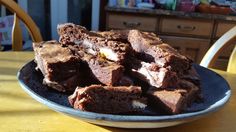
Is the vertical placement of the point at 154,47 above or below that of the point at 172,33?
above

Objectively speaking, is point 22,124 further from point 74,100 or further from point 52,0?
point 52,0

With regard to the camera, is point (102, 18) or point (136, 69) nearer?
point (136, 69)

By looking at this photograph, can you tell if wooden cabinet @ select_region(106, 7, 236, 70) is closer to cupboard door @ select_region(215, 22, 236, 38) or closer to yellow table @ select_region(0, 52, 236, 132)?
cupboard door @ select_region(215, 22, 236, 38)

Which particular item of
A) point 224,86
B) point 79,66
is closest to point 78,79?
point 79,66

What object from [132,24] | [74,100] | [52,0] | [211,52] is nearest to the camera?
[74,100]

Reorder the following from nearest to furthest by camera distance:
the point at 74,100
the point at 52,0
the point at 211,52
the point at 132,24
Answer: the point at 74,100 < the point at 211,52 < the point at 132,24 < the point at 52,0

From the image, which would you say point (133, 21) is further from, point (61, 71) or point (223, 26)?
point (61, 71)
